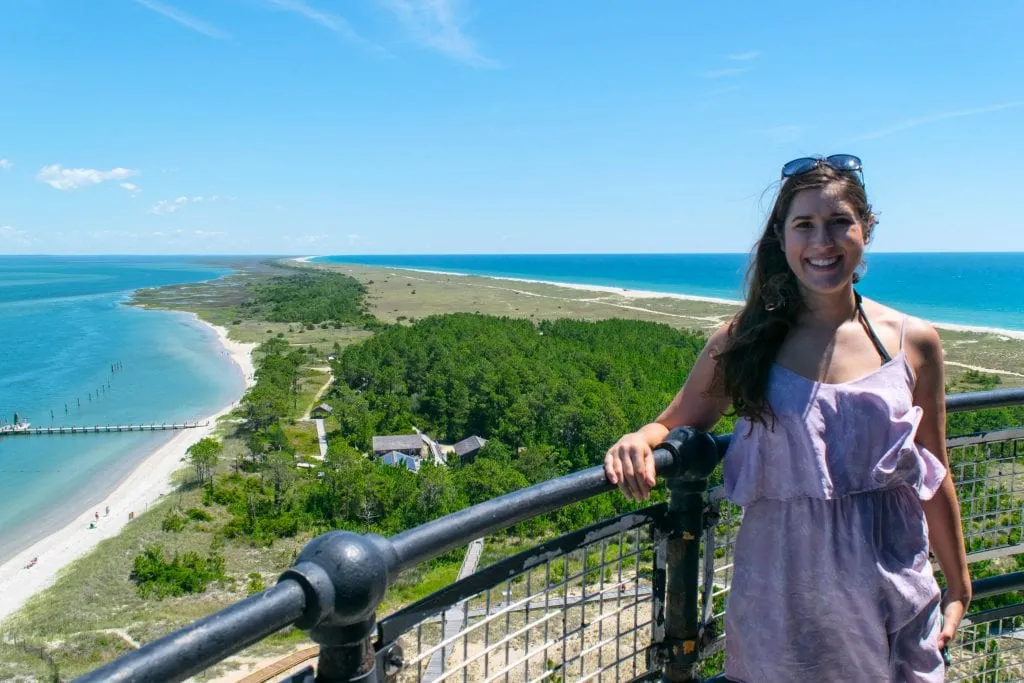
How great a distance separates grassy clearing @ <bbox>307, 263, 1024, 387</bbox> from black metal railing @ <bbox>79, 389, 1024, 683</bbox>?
47185mm

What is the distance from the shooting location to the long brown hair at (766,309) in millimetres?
2100

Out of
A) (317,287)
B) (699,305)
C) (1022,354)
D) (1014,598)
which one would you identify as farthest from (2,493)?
(317,287)

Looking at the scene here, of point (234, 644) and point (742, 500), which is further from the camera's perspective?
point (742, 500)

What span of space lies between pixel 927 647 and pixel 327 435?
35.4m

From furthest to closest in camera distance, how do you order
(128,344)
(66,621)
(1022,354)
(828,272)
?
(128,344)
(1022,354)
(66,621)
(828,272)

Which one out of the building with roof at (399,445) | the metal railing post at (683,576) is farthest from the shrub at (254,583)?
the metal railing post at (683,576)

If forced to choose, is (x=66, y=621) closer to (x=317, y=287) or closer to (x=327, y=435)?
(x=327, y=435)

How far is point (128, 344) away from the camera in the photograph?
6681cm

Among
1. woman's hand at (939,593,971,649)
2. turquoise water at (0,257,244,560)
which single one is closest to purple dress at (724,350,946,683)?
woman's hand at (939,593,971,649)

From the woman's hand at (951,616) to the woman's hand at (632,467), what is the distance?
3.19 feet

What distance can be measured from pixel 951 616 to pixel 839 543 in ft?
1.85

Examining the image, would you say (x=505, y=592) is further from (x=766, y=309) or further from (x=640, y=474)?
(x=766, y=309)

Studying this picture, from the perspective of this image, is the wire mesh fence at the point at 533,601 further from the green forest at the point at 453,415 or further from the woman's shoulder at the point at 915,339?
the green forest at the point at 453,415

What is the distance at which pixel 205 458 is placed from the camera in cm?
2923
